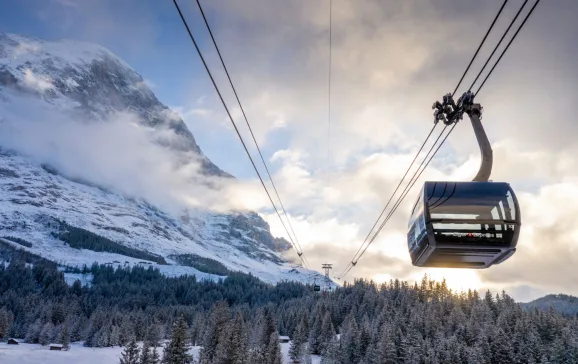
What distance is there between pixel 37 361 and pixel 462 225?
10486 centimetres

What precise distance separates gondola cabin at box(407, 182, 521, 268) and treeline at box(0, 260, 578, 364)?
55.5 metres

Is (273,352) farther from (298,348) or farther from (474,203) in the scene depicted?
(474,203)

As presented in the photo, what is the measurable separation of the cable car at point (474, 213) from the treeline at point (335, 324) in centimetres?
5548

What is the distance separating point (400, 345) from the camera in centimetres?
8825

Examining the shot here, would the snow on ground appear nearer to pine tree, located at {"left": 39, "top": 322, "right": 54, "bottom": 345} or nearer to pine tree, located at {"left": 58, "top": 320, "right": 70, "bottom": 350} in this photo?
pine tree, located at {"left": 58, "top": 320, "right": 70, "bottom": 350}

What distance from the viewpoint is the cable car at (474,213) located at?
1357cm

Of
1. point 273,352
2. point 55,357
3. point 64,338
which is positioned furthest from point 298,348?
point 64,338

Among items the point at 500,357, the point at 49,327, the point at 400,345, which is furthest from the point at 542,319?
the point at 49,327

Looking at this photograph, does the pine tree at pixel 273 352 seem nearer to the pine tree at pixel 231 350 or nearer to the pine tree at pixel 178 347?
the pine tree at pixel 231 350

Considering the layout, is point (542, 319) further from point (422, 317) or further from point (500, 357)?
point (500, 357)

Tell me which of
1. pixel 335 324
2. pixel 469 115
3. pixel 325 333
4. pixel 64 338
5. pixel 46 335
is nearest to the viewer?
pixel 469 115

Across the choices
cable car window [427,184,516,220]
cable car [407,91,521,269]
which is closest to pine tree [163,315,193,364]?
cable car [407,91,521,269]

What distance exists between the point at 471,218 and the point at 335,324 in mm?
136408

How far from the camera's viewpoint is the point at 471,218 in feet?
45.0
